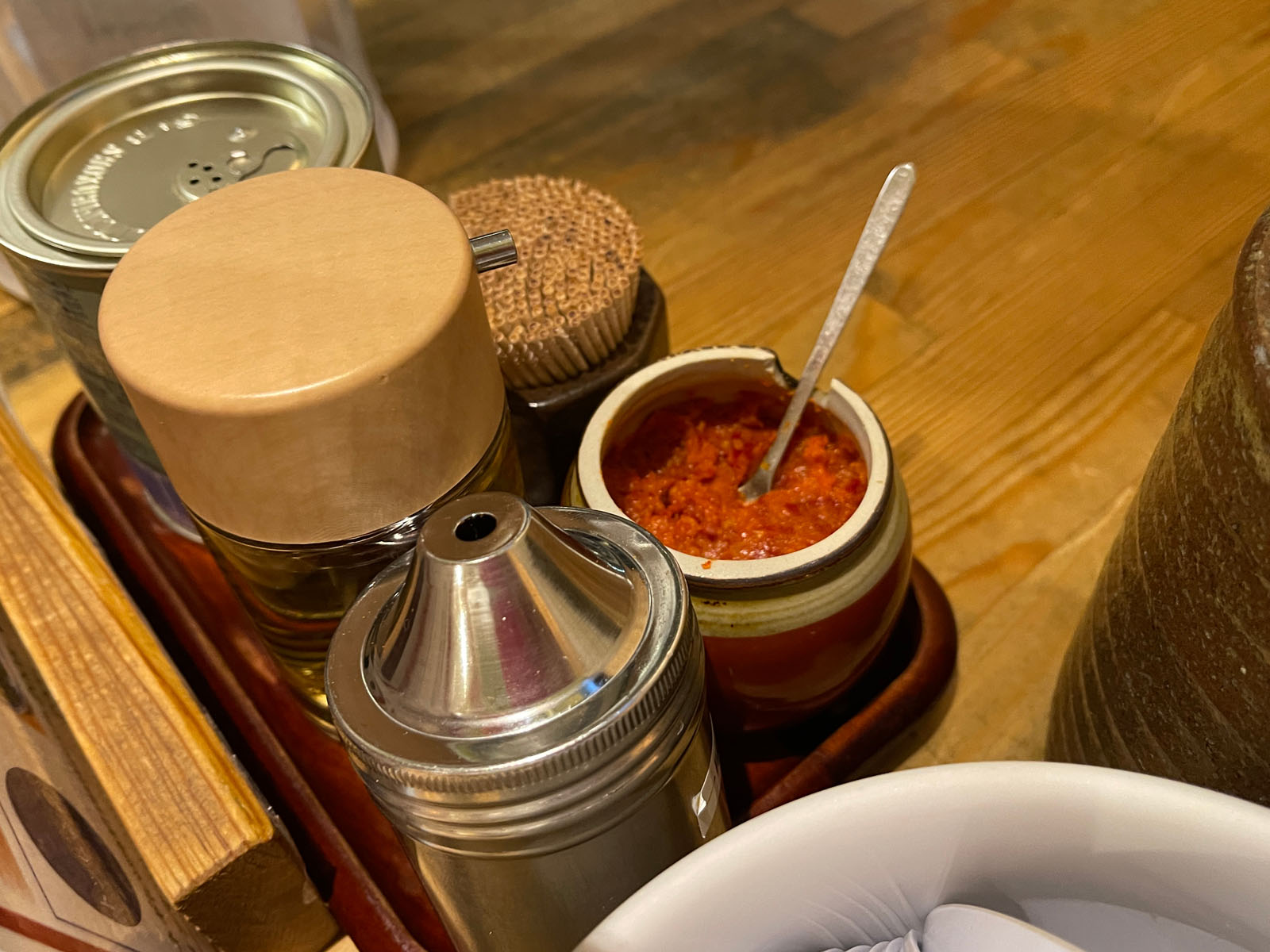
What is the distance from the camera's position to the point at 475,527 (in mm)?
282

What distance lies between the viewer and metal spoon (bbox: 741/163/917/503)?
1.36 ft

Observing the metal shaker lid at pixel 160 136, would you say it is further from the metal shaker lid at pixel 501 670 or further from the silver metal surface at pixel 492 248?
the metal shaker lid at pixel 501 670

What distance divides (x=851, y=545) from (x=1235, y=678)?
136 mm

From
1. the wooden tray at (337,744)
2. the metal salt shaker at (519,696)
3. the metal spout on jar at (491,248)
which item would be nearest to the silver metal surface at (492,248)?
the metal spout on jar at (491,248)

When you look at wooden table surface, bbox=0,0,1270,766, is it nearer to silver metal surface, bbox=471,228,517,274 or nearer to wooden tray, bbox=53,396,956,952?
wooden tray, bbox=53,396,956,952

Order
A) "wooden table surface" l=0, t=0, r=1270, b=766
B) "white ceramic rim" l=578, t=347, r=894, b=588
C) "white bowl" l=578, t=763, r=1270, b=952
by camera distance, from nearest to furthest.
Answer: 1. "white bowl" l=578, t=763, r=1270, b=952
2. "white ceramic rim" l=578, t=347, r=894, b=588
3. "wooden table surface" l=0, t=0, r=1270, b=766

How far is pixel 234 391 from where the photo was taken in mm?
303

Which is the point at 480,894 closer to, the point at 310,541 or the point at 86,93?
the point at 310,541

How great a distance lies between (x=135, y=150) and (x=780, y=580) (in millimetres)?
359

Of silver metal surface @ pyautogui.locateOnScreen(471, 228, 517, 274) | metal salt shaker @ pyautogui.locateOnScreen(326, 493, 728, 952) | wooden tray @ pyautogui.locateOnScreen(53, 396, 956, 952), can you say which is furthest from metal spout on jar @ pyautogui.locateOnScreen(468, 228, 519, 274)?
wooden tray @ pyautogui.locateOnScreen(53, 396, 956, 952)

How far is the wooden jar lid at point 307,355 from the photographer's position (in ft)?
1.01

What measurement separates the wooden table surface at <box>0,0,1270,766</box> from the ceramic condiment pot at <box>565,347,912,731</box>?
84 mm

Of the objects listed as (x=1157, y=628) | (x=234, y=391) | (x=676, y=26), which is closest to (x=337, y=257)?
(x=234, y=391)

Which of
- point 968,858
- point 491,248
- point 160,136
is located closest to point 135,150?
point 160,136
